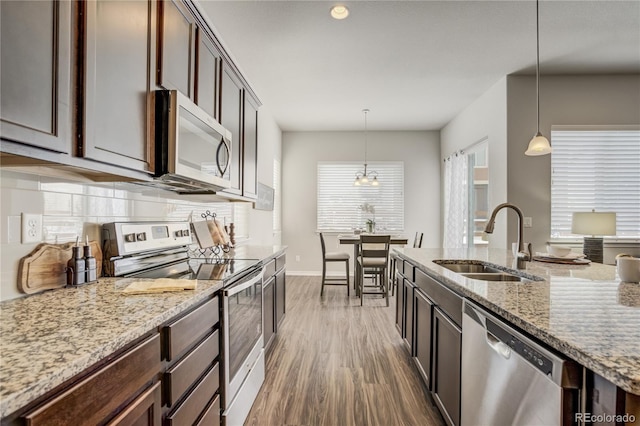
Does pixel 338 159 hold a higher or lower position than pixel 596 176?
higher

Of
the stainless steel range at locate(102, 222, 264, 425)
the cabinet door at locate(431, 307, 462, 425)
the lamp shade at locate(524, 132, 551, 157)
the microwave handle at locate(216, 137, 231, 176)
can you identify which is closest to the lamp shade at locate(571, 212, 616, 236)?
the lamp shade at locate(524, 132, 551, 157)

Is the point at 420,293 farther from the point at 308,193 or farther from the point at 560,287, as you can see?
the point at 308,193

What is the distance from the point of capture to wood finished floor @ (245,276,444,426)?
1.91 meters

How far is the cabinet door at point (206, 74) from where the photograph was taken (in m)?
1.81

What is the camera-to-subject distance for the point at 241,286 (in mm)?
1698

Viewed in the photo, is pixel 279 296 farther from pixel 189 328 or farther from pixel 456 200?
pixel 456 200

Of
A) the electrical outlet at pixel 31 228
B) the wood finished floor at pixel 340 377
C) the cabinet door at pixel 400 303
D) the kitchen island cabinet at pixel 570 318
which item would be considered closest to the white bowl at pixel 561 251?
the kitchen island cabinet at pixel 570 318

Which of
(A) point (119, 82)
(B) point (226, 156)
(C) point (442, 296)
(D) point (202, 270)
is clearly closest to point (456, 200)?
(C) point (442, 296)

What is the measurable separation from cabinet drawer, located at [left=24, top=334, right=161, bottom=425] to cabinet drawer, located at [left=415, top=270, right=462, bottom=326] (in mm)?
1230

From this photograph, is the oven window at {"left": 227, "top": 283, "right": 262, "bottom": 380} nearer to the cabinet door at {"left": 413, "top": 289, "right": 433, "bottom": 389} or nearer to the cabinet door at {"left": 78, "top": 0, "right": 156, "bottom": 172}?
the cabinet door at {"left": 78, "top": 0, "right": 156, "bottom": 172}

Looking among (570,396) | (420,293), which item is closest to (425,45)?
(420,293)

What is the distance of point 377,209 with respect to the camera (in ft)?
20.2

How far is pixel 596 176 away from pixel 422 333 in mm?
3316

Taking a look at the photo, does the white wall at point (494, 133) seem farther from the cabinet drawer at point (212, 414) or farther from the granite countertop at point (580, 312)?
the cabinet drawer at point (212, 414)
